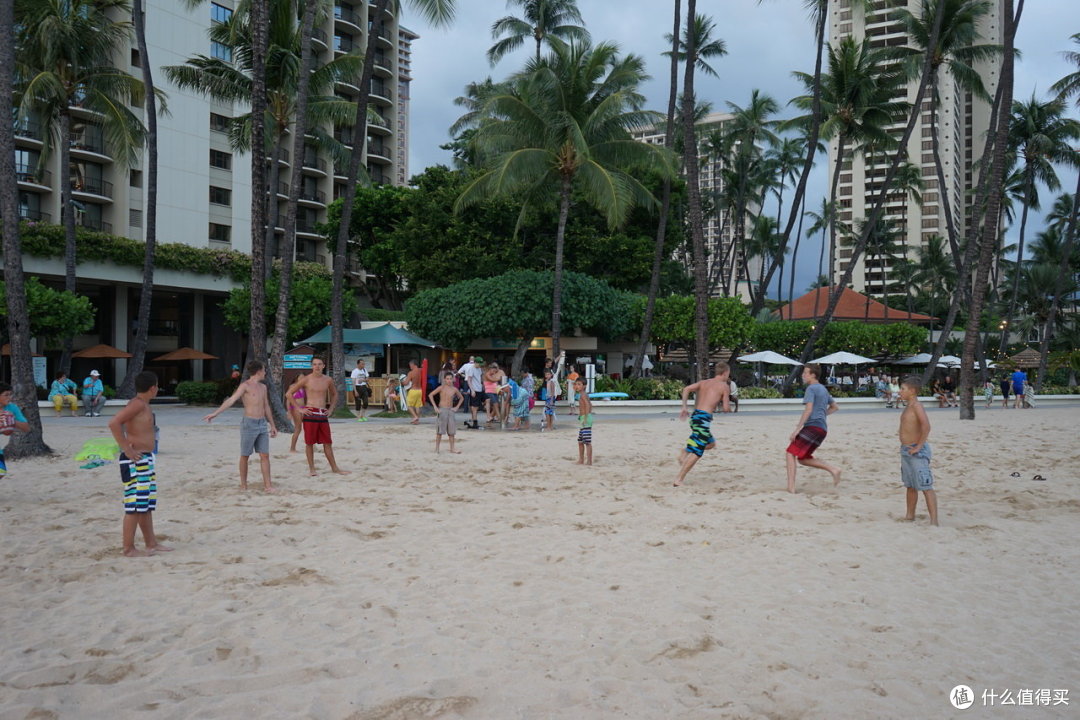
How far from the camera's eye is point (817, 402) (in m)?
8.52

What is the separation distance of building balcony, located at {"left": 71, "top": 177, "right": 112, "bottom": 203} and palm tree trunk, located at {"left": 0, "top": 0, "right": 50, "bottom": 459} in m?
27.3

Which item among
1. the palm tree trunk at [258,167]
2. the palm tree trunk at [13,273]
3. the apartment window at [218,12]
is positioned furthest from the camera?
the apartment window at [218,12]

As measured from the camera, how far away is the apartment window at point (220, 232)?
4025 cm

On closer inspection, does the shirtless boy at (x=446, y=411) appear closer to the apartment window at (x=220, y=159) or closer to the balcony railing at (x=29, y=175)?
the balcony railing at (x=29, y=175)

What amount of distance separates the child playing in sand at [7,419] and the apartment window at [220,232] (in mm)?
35830

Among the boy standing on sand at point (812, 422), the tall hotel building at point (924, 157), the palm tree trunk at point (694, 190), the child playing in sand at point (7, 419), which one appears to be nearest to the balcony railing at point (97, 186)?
the palm tree trunk at point (694, 190)

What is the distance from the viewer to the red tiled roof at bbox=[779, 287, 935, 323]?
1950 inches

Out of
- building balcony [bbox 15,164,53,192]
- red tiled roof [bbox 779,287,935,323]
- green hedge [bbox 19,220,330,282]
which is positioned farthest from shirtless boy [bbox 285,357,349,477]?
red tiled roof [bbox 779,287,935,323]

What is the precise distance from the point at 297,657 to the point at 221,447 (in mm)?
10164

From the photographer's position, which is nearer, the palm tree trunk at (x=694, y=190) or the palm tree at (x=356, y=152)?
the palm tree at (x=356, y=152)

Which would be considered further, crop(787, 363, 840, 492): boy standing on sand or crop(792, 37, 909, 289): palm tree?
crop(792, 37, 909, 289): palm tree

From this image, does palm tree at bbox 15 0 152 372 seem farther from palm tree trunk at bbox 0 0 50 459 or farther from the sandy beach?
the sandy beach

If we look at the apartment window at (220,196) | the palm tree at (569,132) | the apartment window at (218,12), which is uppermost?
the apartment window at (218,12)

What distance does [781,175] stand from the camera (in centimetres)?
4734
